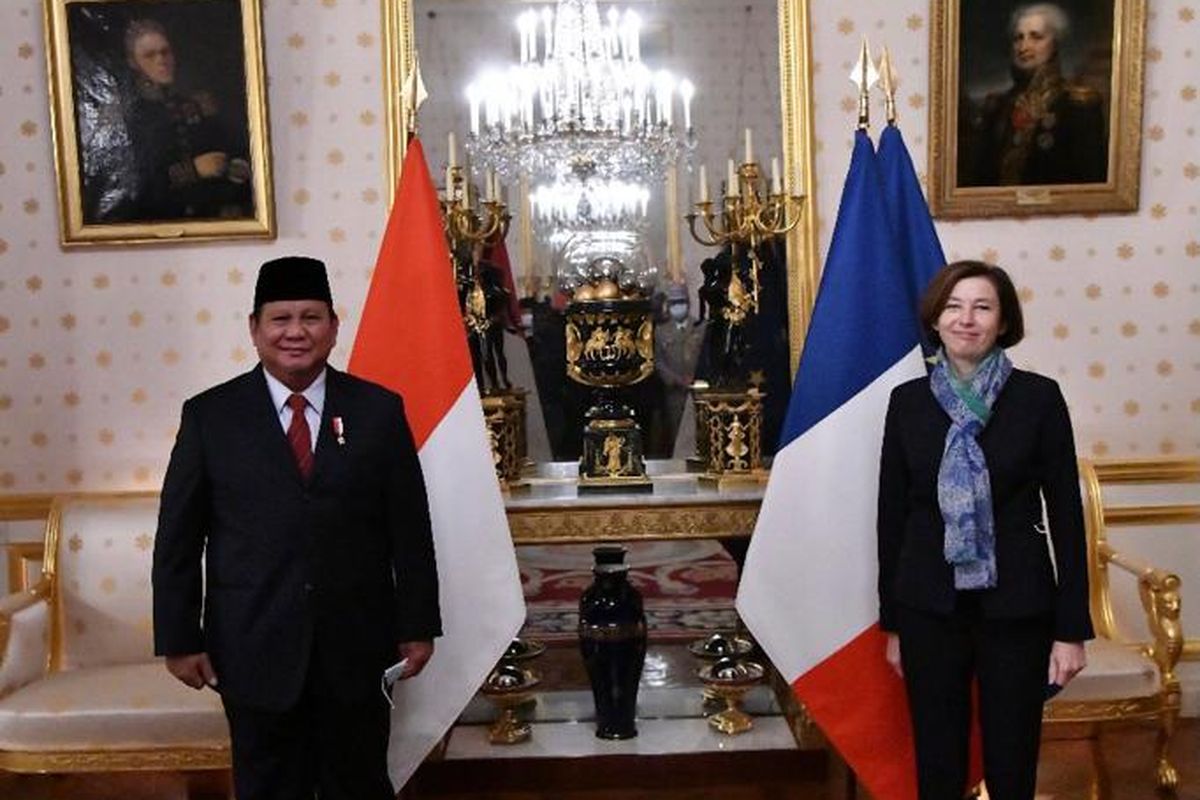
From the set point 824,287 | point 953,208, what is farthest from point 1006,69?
point 824,287

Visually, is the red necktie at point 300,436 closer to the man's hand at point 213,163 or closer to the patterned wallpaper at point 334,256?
the patterned wallpaper at point 334,256

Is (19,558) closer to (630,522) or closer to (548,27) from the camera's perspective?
(630,522)

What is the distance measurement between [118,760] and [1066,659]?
236 cm

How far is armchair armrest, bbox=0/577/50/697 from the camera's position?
126 inches

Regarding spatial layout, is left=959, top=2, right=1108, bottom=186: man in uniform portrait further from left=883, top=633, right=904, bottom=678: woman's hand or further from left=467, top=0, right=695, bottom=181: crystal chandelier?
left=883, top=633, right=904, bottom=678: woman's hand

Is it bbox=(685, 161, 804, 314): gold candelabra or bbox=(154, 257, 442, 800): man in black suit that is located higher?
bbox=(685, 161, 804, 314): gold candelabra

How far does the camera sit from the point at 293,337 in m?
2.27

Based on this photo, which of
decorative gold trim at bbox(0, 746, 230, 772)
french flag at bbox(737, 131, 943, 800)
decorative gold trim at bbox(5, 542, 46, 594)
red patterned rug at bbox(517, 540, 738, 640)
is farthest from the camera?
red patterned rug at bbox(517, 540, 738, 640)

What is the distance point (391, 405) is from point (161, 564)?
21.6 inches

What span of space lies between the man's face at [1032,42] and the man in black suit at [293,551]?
8.09 feet

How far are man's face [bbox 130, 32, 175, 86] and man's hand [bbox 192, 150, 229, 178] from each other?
255mm

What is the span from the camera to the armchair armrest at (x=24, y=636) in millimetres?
3205

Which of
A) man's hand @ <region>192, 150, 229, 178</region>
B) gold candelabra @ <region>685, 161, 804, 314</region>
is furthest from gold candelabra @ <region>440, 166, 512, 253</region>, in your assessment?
man's hand @ <region>192, 150, 229, 178</region>

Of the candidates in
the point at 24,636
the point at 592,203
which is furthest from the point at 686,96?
the point at 24,636
